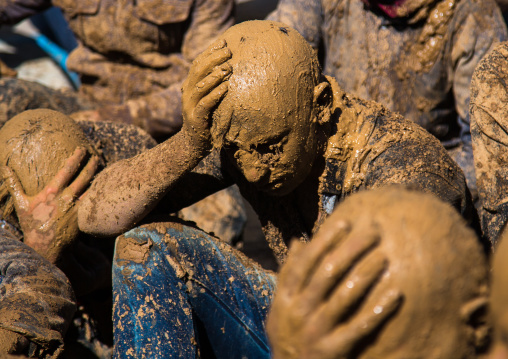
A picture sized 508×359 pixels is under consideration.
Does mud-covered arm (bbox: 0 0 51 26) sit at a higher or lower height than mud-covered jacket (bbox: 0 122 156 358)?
higher

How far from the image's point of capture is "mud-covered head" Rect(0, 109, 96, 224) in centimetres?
210

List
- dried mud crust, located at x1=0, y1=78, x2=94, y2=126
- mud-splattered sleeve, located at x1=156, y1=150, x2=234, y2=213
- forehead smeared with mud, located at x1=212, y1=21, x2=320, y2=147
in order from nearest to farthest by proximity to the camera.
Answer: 1. forehead smeared with mud, located at x1=212, y1=21, x2=320, y2=147
2. mud-splattered sleeve, located at x1=156, y1=150, x2=234, y2=213
3. dried mud crust, located at x1=0, y1=78, x2=94, y2=126

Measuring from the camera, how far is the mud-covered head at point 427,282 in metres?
0.98

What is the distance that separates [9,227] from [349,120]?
4.35 feet

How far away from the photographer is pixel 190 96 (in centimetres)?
171

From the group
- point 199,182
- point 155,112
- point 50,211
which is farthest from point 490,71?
point 155,112

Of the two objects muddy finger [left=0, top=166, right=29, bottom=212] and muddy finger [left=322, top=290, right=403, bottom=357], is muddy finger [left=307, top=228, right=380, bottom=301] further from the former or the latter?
muddy finger [left=0, top=166, right=29, bottom=212]

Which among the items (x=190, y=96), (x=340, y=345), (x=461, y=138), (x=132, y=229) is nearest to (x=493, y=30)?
(x=461, y=138)

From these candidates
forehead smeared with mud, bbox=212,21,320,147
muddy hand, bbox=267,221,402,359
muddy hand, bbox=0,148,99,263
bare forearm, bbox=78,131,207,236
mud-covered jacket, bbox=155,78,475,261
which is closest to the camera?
muddy hand, bbox=267,221,402,359

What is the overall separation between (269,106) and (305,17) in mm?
1614

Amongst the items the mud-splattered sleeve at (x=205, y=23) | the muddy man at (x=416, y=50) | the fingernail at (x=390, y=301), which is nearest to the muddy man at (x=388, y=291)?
the fingernail at (x=390, y=301)

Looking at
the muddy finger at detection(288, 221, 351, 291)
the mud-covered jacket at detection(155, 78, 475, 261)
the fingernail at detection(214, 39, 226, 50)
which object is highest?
the fingernail at detection(214, 39, 226, 50)

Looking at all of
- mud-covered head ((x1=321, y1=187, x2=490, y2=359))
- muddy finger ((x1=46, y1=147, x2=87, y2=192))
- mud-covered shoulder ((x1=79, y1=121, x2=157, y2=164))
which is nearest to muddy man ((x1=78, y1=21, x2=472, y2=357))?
muddy finger ((x1=46, y1=147, x2=87, y2=192))

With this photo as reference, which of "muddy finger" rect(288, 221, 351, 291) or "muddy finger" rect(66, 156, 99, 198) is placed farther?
"muddy finger" rect(66, 156, 99, 198)
